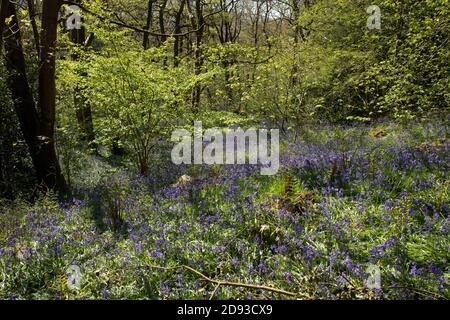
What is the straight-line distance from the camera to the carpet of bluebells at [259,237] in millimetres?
3328

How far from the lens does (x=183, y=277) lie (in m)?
3.55

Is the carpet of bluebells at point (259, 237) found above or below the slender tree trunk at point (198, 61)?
below

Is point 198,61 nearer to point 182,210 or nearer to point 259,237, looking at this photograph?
point 182,210

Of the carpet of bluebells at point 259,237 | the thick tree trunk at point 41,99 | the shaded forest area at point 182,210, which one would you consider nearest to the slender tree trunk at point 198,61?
the shaded forest area at point 182,210

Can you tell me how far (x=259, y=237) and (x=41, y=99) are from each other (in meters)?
5.69

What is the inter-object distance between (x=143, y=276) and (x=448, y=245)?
294cm

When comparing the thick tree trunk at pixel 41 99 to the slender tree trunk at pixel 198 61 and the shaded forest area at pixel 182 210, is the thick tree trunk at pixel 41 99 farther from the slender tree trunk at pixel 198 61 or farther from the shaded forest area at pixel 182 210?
the slender tree trunk at pixel 198 61

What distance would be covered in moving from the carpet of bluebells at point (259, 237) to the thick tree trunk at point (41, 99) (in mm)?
1366

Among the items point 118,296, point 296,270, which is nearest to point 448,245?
point 296,270

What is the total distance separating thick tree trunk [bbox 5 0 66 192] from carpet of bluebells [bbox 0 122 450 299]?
1.37 metres

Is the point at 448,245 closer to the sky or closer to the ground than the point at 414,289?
closer to the sky
